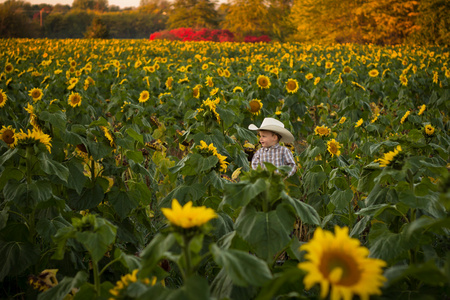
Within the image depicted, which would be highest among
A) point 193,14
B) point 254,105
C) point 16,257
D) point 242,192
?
point 193,14

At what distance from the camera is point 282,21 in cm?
4309

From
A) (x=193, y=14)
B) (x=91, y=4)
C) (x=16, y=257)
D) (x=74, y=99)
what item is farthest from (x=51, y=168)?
(x=91, y=4)

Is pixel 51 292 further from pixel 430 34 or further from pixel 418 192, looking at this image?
pixel 430 34

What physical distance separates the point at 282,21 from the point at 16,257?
44092mm

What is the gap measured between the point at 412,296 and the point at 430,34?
2424cm

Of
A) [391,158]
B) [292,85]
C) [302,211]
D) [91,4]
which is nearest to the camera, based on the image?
[302,211]

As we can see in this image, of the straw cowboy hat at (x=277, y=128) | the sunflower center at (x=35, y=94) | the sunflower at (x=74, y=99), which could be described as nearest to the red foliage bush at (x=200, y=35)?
the sunflower center at (x=35, y=94)

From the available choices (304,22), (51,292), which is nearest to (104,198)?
(51,292)

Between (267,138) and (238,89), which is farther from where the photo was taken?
(238,89)

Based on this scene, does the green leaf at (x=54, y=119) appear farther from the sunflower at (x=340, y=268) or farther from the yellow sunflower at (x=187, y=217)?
the sunflower at (x=340, y=268)

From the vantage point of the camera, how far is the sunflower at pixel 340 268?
2.92ft

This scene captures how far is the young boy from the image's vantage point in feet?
12.0

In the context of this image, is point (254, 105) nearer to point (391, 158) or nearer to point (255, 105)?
point (255, 105)

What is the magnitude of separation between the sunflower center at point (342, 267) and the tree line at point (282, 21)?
895 inches
